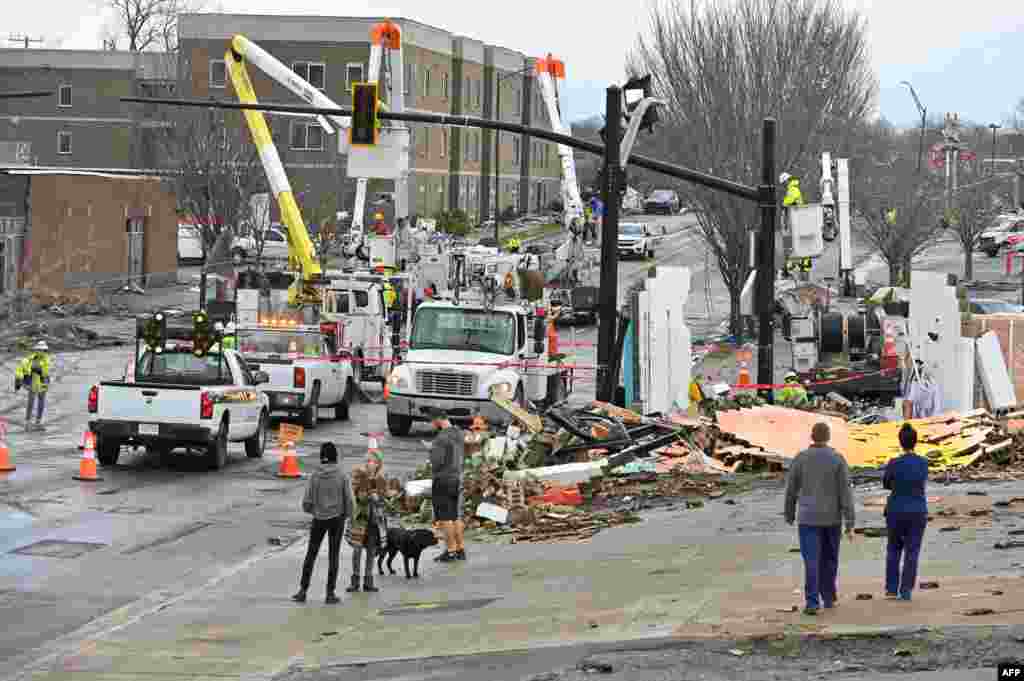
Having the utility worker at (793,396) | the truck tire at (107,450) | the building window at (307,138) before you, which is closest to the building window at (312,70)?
the building window at (307,138)

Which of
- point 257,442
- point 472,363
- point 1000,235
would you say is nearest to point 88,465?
point 257,442

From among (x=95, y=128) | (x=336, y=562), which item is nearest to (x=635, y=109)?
(x=336, y=562)

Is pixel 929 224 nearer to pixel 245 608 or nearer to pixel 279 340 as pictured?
pixel 279 340

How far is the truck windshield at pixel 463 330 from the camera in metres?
34.5

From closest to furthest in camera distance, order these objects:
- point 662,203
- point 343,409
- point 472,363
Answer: point 472,363, point 343,409, point 662,203

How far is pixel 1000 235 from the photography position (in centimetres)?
9269

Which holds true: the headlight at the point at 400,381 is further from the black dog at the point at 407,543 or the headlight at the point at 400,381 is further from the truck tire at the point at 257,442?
the black dog at the point at 407,543

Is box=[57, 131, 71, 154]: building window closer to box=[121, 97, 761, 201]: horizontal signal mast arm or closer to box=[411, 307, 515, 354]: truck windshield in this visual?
box=[411, 307, 515, 354]: truck windshield

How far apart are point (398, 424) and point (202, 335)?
19.1ft

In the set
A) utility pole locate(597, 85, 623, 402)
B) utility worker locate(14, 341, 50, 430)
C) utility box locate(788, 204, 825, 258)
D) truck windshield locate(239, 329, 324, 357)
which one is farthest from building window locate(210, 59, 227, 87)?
utility pole locate(597, 85, 623, 402)

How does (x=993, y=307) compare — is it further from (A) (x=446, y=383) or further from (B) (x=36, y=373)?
(B) (x=36, y=373)

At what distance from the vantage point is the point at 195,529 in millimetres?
22562

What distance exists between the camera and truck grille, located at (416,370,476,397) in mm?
33250

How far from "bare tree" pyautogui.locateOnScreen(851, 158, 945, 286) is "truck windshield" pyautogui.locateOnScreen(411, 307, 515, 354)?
35.8 meters
